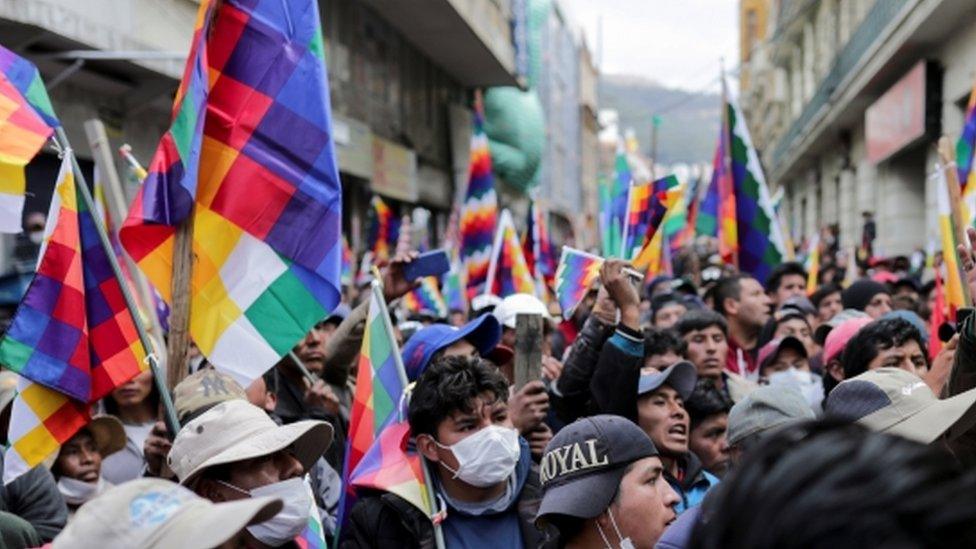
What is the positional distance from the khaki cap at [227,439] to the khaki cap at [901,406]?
1368mm

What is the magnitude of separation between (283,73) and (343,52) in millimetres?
18711

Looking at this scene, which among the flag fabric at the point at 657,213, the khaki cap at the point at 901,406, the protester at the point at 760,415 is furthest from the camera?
the flag fabric at the point at 657,213

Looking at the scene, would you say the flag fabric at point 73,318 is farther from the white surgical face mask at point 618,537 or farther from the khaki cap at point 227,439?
the white surgical face mask at point 618,537

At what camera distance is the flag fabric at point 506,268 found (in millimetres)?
9258

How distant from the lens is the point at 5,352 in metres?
4.29

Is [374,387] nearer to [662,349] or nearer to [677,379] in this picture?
[677,379]

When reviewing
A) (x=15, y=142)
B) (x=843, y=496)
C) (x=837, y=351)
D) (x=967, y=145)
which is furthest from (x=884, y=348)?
(x=843, y=496)

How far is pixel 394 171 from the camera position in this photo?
25938 millimetres

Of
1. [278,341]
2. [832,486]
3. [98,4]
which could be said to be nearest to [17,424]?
[278,341]

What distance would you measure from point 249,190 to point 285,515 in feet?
5.29

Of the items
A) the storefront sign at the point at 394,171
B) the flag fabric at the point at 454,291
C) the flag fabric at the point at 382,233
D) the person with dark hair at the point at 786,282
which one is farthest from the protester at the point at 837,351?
the storefront sign at the point at 394,171

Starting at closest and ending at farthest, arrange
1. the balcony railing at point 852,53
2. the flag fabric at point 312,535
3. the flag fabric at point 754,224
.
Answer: the flag fabric at point 312,535 < the flag fabric at point 754,224 < the balcony railing at point 852,53

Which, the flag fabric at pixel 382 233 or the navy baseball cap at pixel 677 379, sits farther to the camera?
the flag fabric at pixel 382 233

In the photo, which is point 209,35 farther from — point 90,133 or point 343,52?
point 343,52
